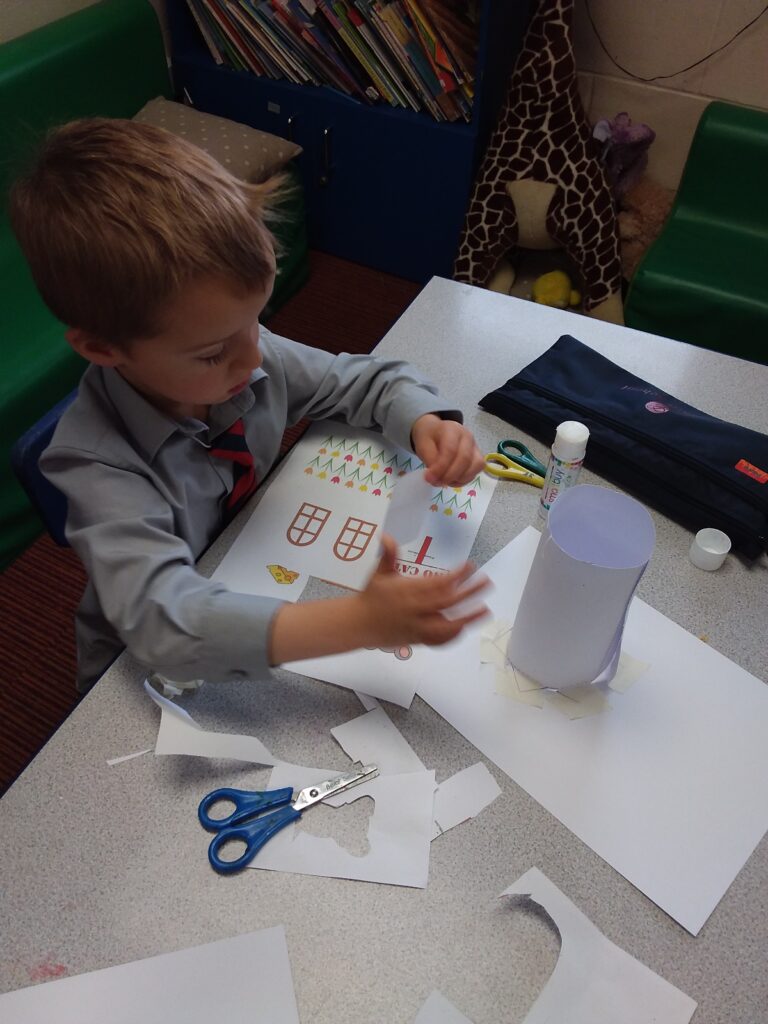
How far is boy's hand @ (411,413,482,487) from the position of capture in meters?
0.91

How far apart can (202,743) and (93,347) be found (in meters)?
0.40

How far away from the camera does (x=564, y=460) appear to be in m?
0.89

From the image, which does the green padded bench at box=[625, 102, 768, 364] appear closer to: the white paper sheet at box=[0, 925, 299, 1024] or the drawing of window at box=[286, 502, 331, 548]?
the drawing of window at box=[286, 502, 331, 548]

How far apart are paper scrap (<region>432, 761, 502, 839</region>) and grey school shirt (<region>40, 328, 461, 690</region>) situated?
201mm

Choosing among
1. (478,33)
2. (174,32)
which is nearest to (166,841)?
(478,33)

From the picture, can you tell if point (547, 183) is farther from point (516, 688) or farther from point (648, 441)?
point (516, 688)

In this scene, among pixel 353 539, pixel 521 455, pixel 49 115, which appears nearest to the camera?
pixel 353 539

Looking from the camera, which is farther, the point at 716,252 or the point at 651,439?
the point at 716,252

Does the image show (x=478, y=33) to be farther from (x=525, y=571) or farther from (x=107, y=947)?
(x=107, y=947)

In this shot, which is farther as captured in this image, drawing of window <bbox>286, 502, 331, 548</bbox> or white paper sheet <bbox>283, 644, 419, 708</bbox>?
drawing of window <bbox>286, 502, 331, 548</bbox>

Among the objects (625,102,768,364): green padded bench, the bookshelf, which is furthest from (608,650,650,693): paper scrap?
the bookshelf

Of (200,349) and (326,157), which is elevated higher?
(200,349)

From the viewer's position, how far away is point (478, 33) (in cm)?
203

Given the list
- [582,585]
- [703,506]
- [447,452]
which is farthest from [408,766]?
[703,506]
